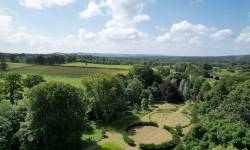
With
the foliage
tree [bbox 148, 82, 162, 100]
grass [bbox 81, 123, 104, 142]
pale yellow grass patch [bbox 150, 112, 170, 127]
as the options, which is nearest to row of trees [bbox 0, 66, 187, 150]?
grass [bbox 81, 123, 104, 142]

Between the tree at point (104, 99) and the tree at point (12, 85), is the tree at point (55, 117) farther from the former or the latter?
the tree at point (12, 85)

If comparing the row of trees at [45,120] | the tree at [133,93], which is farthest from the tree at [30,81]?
the row of trees at [45,120]

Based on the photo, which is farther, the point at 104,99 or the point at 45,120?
the point at 104,99

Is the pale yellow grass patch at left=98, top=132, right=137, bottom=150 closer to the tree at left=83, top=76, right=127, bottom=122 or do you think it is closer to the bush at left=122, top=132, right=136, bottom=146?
the bush at left=122, top=132, right=136, bottom=146

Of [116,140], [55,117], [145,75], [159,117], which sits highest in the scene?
[145,75]

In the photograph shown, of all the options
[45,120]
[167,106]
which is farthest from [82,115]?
[167,106]

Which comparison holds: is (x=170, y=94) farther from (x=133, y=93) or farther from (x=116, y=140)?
(x=116, y=140)
